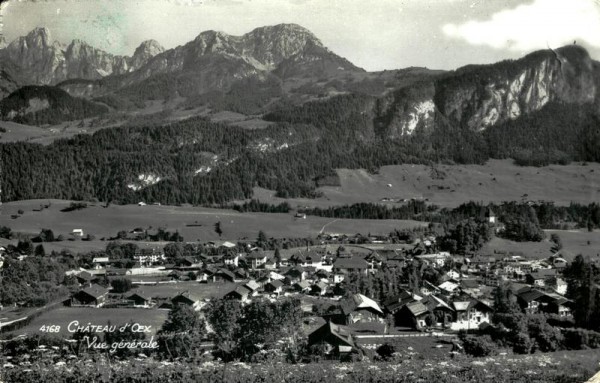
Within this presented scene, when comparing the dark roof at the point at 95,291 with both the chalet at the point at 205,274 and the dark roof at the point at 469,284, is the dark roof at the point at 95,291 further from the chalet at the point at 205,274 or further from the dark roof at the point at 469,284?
the dark roof at the point at 469,284

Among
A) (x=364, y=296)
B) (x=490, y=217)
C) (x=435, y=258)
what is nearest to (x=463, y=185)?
(x=490, y=217)

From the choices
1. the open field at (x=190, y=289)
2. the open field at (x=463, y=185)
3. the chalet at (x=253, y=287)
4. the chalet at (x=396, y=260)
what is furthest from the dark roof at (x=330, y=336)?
the open field at (x=463, y=185)

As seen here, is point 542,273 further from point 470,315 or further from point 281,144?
point 281,144

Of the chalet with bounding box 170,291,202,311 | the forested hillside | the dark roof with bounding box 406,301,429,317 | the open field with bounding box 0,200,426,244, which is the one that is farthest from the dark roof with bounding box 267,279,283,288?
the forested hillside

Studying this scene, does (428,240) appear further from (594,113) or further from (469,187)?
(594,113)

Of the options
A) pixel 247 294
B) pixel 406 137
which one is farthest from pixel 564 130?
pixel 247 294

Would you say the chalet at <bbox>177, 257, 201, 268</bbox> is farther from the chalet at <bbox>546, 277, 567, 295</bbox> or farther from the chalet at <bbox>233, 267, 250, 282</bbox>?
the chalet at <bbox>546, 277, 567, 295</bbox>
